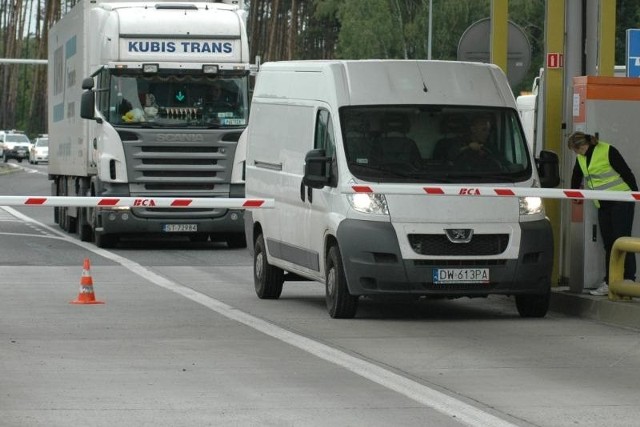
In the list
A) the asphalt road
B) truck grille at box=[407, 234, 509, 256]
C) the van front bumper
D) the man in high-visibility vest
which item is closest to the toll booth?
the man in high-visibility vest

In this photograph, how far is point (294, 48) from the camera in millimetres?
110062

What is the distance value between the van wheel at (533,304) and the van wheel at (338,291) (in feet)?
5.14

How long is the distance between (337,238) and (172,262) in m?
9.46

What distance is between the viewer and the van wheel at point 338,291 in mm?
15578

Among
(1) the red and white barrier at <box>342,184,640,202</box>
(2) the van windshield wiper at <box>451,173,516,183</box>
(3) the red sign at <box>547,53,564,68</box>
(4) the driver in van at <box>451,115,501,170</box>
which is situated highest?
(3) the red sign at <box>547,53,564,68</box>

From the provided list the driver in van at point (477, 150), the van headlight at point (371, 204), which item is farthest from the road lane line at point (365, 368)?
the driver in van at point (477, 150)

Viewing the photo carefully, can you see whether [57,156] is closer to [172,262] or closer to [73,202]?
[172,262]

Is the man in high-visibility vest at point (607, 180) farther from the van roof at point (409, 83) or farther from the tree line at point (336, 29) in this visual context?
the tree line at point (336, 29)

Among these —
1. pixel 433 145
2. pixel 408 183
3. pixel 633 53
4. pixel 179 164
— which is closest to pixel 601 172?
pixel 433 145

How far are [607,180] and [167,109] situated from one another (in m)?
11.9

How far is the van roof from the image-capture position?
53.2ft

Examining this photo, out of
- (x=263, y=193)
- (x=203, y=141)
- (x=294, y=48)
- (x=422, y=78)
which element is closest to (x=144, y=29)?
(x=203, y=141)

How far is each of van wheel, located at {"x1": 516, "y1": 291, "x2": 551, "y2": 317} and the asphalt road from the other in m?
0.14

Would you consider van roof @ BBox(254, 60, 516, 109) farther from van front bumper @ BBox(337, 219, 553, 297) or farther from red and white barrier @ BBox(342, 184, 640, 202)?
van front bumper @ BBox(337, 219, 553, 297)
